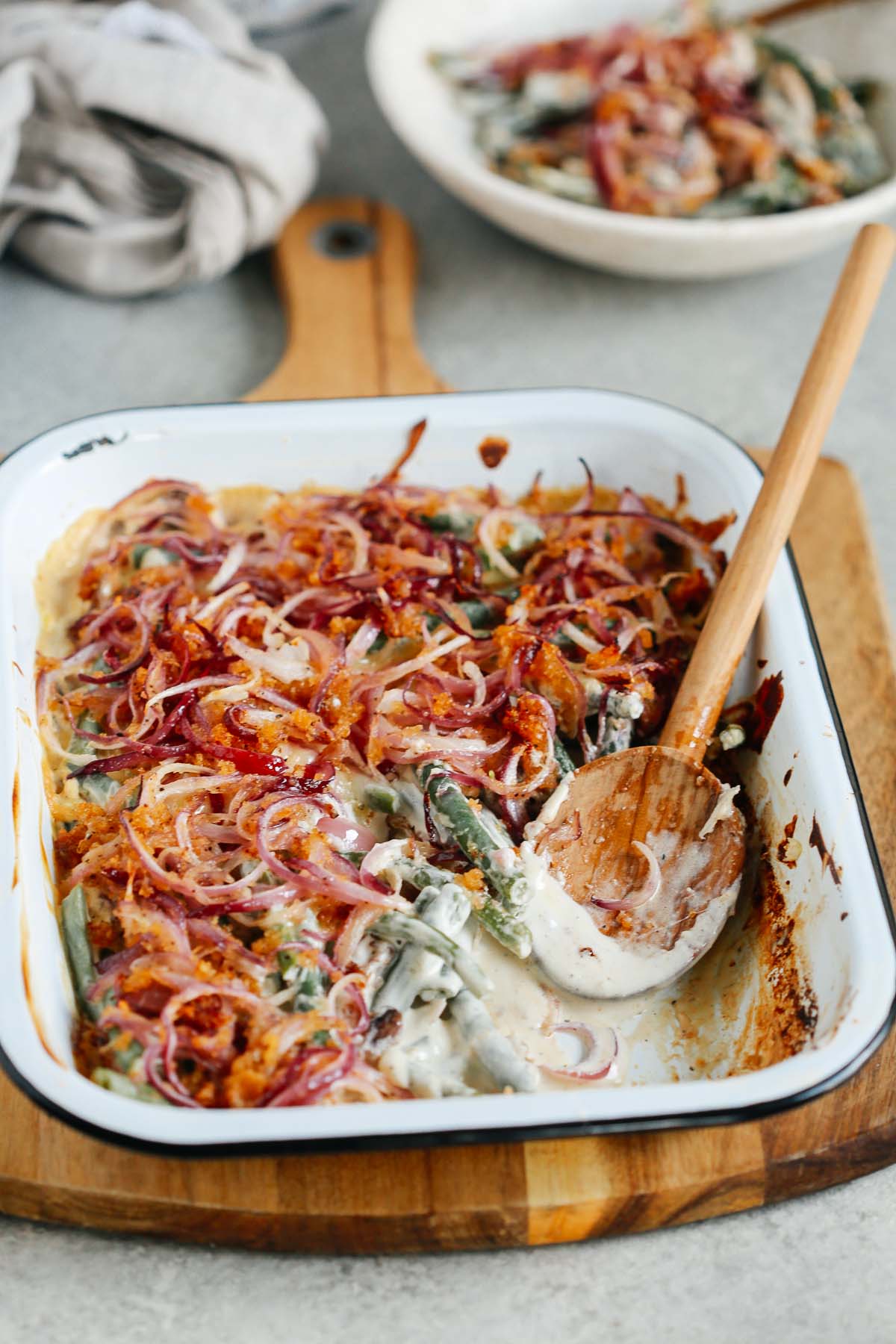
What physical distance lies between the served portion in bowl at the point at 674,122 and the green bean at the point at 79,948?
2198mm

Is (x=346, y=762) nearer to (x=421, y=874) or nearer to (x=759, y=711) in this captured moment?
(x=421, y=874)

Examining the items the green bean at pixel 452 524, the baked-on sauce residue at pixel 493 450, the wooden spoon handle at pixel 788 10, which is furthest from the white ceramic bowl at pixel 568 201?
the green bean at pixel 452 524

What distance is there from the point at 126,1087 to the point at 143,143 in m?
2.46

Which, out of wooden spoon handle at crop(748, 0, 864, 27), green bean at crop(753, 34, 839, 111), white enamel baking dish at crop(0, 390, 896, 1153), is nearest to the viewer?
white enamel baking dish at crop(0, 390, 896, 1153)

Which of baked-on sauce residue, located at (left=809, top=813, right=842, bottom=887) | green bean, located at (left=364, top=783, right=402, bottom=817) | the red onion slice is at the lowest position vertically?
the red onion slice

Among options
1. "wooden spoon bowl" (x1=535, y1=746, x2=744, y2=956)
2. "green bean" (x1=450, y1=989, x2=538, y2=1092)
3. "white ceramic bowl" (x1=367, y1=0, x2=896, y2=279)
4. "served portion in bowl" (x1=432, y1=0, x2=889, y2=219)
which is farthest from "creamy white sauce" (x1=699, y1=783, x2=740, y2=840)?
"served portion in bowl" (x1=432, y1=0, x2=889, y2=219)

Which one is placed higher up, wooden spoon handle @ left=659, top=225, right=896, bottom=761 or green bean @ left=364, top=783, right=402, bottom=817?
wooden spoon handle @ left=659, top=225, right=896, bottom=761

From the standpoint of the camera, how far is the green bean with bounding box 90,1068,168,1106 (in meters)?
1.57

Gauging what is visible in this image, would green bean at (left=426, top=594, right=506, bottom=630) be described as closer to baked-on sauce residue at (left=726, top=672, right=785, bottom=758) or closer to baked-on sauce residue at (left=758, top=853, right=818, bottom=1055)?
baked-on sauce residue at (left=726, top=672, right=785, bottom=758)

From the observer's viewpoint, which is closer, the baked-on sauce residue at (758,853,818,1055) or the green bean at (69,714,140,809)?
the baked-on sauce residue at (758,853,818,1055)

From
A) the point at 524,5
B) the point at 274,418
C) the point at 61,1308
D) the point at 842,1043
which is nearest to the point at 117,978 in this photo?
the point at 61,1308

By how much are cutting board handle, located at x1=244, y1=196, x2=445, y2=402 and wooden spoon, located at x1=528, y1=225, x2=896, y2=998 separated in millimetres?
1102

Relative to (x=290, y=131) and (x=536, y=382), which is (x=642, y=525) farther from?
(x=290, y=131)

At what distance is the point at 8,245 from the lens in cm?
335
